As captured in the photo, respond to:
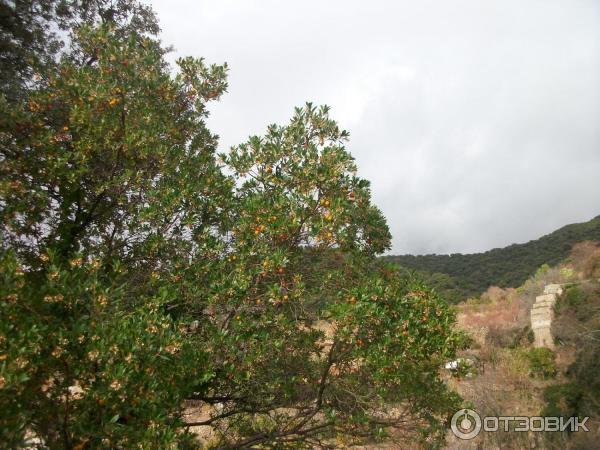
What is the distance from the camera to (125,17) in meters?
9.88

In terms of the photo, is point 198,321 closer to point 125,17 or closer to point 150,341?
point 150,341

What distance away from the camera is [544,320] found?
89.4 feet

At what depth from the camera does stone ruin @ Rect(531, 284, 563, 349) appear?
2683 cm

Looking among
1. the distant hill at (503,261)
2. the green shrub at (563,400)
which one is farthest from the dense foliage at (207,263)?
the distant hill at (503,261)

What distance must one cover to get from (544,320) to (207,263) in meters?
28.2

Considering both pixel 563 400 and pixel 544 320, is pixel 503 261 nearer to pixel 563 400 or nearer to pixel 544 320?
pixel 544 320

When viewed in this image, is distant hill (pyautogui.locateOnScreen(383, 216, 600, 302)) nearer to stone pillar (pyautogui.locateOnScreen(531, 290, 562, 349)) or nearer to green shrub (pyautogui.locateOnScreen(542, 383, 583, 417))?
stone pillar (pyautogui.locateOnScreen(531, 290, 562, 349))

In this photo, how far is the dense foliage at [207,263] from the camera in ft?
13.2

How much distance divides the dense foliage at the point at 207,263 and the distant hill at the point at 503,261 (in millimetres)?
46393

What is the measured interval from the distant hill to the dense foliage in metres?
46.4

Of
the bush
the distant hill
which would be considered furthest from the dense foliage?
the distant hill

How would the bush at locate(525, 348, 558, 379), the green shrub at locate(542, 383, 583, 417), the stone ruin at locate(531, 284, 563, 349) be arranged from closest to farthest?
1. the green shrub at locate(542, 383, 583, 417)
2. the bush at locate(525, 348, 558, 379)
3. the stone ruin at locate(531, 284, 563, 349)

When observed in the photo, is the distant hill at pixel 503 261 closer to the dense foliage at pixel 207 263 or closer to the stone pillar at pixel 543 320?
the stone pillar at pixel 543 320

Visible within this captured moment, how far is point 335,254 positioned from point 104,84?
367 cm
